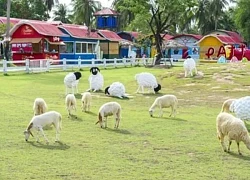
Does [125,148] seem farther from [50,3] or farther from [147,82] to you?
[50,3]

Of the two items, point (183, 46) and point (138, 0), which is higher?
point (138, 0)

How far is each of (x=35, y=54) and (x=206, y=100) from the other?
87.5 feet

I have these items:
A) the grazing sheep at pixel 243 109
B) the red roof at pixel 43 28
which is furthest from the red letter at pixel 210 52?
the grazing sheep at pixel 243 109

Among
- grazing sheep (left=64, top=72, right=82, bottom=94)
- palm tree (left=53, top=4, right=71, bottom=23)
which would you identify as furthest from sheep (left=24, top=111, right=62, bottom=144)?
palm tree (left=53, top=4, right=71, bottom=23)

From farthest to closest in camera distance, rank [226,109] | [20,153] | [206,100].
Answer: [206,100] < [226,109] < [20,153]

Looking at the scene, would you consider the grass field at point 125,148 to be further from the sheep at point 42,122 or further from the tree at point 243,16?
the tree at point 243,16

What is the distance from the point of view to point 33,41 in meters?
41.3

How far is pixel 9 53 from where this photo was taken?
4128 cm

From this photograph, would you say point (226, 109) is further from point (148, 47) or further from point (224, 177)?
point (148, 47)

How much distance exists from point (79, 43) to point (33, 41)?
701 cm

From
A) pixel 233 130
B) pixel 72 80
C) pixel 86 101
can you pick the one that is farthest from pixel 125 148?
pixel 72 80

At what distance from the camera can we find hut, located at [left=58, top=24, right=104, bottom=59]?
4572cm

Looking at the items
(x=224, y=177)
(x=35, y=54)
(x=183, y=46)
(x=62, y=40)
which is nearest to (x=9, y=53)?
(x=35, y=54)

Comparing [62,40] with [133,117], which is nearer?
[133,117]
